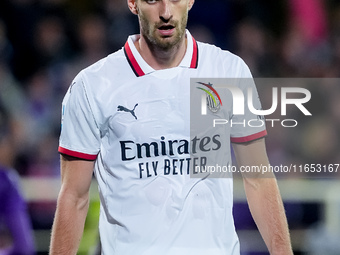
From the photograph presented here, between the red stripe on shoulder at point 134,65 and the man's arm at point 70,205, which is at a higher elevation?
the red stripe on shoulder at point 134,65

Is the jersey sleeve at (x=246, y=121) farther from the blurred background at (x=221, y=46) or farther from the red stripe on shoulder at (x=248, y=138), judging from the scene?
the blurred background at (x=221, y=46)

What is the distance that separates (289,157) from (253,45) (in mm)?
1090

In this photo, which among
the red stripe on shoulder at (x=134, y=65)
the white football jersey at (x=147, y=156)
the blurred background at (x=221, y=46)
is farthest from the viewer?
the blurred background at (x=221, y=46)

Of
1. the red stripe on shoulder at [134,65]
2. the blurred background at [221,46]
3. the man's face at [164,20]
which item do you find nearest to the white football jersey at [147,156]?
the red stripe on shoulder at [134,65]

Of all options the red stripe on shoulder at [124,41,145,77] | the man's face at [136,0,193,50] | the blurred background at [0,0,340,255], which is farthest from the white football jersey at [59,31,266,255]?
the blurred background at [0,0,340,255]

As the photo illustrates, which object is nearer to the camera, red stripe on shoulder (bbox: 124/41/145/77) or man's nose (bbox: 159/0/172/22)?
man's nose (bbox: 159/0/172/22)

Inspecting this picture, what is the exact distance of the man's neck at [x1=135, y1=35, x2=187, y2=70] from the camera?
2.77 metres

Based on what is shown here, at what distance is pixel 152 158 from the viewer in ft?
8.70

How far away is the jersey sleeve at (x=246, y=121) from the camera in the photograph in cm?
276

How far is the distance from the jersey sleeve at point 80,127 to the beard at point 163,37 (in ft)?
0.99

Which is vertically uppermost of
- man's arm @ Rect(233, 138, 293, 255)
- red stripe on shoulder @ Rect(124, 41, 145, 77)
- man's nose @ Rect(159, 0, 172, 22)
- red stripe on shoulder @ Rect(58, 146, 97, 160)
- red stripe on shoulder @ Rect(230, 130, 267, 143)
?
man's nose @ Rect(159, 0, 172, 22)

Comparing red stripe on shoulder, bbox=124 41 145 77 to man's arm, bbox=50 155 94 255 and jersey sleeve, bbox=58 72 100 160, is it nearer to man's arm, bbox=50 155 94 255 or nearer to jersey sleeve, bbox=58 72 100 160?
jersey sleeve, bbox=58 72 100 160

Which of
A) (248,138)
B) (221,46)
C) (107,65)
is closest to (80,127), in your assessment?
(107,65)

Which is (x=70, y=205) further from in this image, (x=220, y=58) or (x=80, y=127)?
(x=220, y=58)
